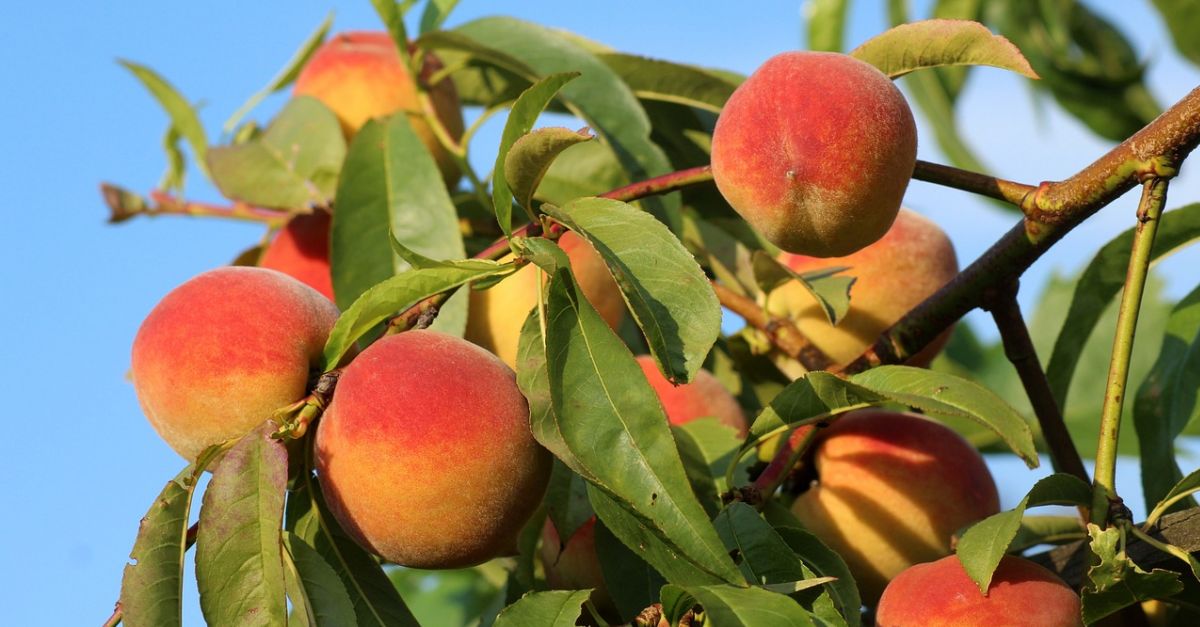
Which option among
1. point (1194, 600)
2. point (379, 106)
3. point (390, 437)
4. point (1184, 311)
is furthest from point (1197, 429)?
point (390, 437)

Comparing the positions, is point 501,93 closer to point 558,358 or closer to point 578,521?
point 578,521

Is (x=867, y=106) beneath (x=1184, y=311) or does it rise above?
above

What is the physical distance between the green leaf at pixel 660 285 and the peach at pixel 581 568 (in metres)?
0.35

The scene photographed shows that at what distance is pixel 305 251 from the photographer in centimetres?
157

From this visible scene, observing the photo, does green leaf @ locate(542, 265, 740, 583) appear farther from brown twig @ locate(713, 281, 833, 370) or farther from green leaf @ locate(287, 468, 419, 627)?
brown twig @ locate(713, 281, 833, 370)

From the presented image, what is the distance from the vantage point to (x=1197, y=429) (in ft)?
6.40

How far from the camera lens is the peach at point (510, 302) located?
142 centimetres

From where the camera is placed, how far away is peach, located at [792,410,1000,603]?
4.10 feet

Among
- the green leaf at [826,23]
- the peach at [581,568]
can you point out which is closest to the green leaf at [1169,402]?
the peach at [581,568]

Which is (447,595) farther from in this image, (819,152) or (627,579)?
(819,152)

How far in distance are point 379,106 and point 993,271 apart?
91 centimetres

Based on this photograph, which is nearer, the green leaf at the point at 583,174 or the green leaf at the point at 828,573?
the green leaf at the point at 828,573

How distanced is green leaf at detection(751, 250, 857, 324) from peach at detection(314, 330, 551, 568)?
0.35 metres

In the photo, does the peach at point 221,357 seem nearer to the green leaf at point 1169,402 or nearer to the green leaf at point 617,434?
the green leaf at point 617,434
